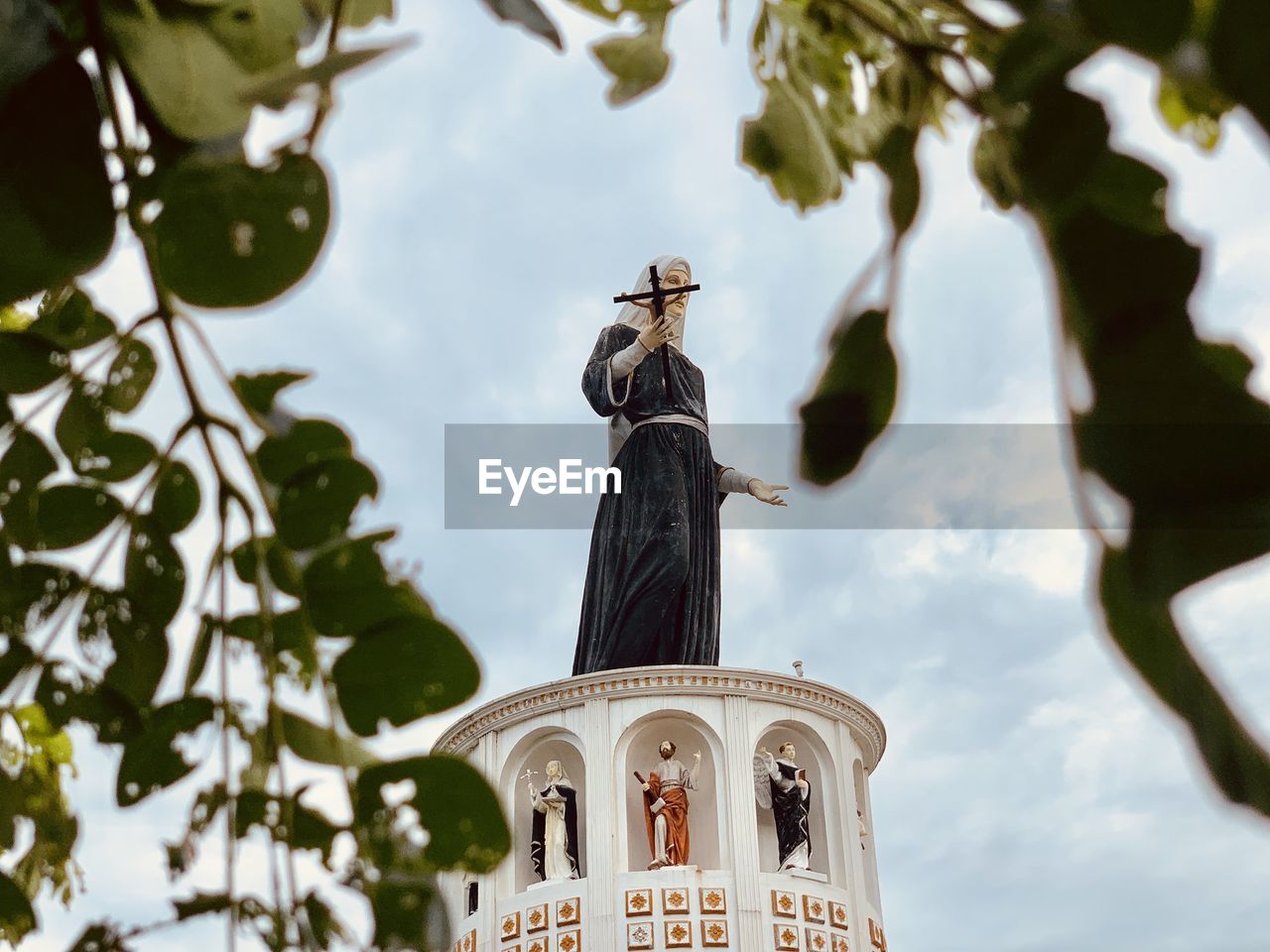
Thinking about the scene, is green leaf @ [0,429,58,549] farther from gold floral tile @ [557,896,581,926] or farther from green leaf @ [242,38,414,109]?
gold floral tile @ [557,896,581,926]

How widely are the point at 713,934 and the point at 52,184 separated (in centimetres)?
530

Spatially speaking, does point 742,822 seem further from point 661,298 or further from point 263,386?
point 263,386

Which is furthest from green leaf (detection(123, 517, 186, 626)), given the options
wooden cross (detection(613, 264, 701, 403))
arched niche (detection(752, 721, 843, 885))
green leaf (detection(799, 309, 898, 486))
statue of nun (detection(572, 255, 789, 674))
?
wooden cross (detection(613, 264, 701, 403))

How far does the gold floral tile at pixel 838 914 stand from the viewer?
5.54 m

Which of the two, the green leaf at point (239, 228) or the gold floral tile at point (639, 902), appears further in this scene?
the gold floral tile at point (639, 902)

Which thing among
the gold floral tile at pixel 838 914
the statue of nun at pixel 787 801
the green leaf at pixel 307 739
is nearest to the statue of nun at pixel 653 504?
the statue of nun at pixel 787 801

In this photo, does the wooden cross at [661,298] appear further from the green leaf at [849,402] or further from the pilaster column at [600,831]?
the green leaf at [849,402]

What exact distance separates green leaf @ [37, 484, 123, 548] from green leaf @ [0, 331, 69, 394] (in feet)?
0.13

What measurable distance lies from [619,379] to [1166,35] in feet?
20.8

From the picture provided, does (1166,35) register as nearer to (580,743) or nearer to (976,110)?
(976,110)

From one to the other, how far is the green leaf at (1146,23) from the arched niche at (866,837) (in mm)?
5963

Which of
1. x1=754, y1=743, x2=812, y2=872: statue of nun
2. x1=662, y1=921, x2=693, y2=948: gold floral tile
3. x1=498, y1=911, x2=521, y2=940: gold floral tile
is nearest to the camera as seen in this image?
x1=662, y1=921, x2=693, y2=948: gold floral tile

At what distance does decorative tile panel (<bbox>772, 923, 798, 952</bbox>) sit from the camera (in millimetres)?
5295

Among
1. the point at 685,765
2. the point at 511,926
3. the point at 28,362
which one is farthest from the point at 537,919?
the point at 28,362
